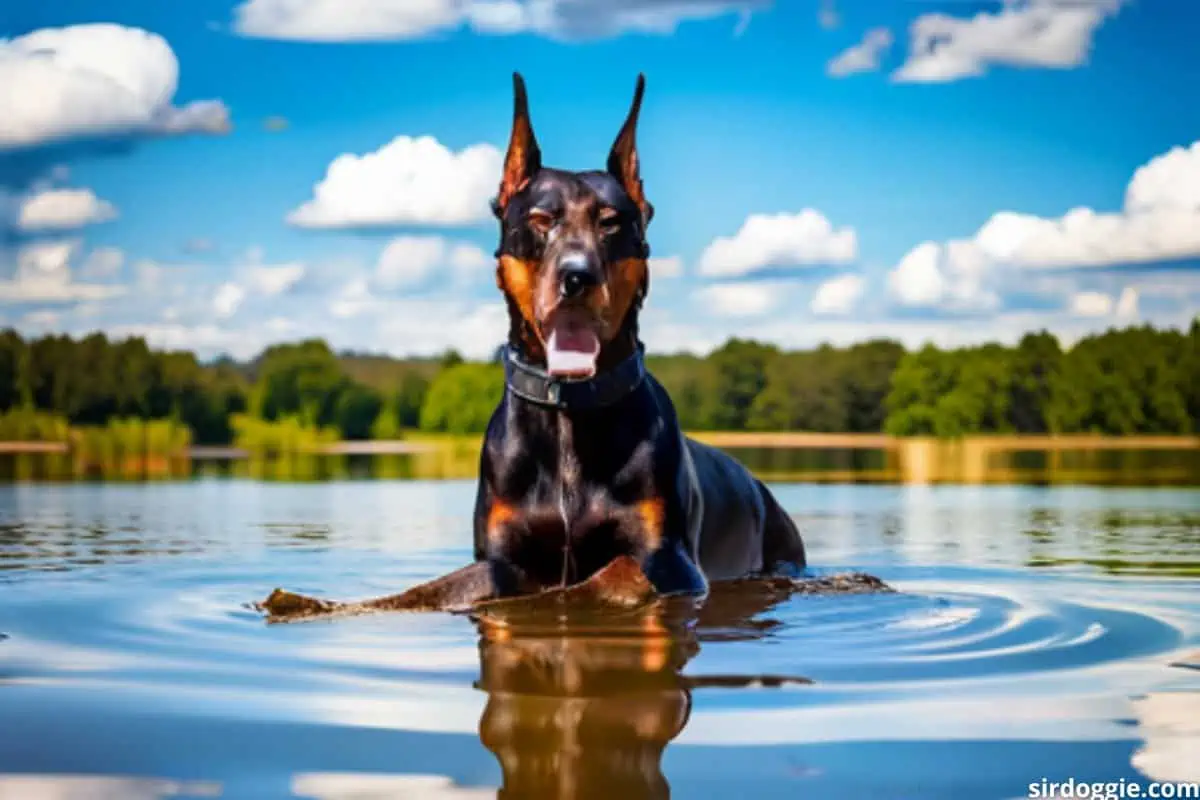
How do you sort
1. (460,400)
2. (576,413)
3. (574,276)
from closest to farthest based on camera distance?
(574,276), (576,413), (460,400)

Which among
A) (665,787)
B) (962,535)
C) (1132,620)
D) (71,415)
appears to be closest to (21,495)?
(962,535)

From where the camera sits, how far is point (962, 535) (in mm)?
13211

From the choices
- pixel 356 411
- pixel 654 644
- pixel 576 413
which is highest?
pixel 356 411

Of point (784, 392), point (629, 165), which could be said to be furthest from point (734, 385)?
point (629, 165)

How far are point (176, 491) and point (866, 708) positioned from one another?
20.7 m

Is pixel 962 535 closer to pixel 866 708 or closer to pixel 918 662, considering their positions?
pixel 918 662

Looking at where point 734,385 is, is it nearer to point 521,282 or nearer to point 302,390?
point 302,390

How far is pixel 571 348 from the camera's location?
21.3 feet

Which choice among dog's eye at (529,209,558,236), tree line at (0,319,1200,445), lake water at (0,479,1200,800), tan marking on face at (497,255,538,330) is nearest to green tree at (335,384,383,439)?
tree line at (0,319,1200,445)

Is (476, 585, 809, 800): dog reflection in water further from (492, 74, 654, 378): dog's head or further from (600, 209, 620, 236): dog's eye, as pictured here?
(600, 209, 620, 236): dog's eye

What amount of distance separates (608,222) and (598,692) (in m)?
2.66

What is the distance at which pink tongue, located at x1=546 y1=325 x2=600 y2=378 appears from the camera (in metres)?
6.47

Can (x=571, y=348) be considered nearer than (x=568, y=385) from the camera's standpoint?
Yes

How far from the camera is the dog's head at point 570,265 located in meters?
6.31
